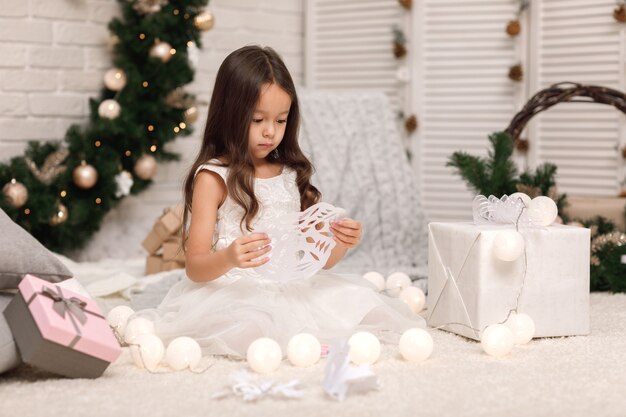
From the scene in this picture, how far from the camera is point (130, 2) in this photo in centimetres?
342

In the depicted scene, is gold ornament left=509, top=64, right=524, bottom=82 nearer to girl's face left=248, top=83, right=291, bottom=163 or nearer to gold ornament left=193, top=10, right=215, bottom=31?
gold ornament left=193, top=10, right=215, bottom=31

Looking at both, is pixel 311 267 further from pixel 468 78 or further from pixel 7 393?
pixel 468 78

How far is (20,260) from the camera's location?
185 cm

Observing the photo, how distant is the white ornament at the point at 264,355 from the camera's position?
176 centimetres

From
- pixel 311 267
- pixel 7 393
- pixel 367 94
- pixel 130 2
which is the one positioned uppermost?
Result: pixel 130 2

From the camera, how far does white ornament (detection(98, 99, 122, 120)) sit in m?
3.31

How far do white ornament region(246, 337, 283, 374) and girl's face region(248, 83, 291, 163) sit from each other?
1.67 ft

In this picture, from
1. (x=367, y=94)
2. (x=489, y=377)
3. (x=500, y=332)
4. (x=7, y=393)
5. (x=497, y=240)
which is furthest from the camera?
(x=367, y=94)

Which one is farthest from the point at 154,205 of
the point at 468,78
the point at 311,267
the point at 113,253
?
the point at 311,267

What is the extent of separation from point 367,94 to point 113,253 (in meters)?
1.17

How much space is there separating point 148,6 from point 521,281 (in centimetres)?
191

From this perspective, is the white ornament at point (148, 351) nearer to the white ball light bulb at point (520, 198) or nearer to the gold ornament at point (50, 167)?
the white ball light bulb at point (520, 198)

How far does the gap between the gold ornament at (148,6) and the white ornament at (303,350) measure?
75.8 inches

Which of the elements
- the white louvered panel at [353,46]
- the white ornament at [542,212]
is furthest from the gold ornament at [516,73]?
the white ornament at [542,212]
